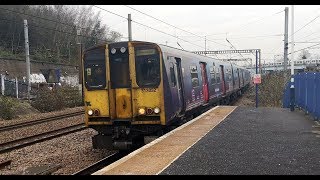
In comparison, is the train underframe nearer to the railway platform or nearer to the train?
the train

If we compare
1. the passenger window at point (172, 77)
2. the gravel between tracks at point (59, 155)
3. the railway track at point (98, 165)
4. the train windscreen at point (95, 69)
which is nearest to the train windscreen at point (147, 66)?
the passenger window at point (172, 77)

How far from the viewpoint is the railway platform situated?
260 inches

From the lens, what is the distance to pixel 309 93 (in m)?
15.5

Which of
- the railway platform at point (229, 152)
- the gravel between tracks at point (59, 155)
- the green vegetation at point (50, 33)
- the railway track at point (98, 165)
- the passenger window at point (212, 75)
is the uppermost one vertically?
the green vegetation at point (50, 33)

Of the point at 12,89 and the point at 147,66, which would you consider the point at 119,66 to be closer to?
the point at 147,66

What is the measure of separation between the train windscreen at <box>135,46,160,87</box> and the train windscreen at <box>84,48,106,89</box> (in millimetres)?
923

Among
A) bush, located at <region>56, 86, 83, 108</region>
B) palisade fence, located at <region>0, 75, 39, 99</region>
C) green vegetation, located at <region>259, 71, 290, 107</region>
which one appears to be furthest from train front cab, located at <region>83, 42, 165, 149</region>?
palisade fence, located at <region>0, 75, 39, 99</region>

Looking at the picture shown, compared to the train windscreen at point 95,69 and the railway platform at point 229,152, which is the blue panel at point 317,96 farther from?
the train windscreen at point 95,69

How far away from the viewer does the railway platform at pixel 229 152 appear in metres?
6.59

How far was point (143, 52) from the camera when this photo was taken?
10.5 metres

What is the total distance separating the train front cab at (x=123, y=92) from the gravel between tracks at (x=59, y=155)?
76 centimetres

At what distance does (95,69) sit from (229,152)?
14.6ft
